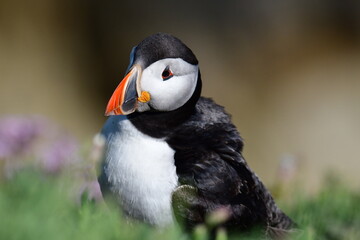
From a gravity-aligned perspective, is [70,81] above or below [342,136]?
above

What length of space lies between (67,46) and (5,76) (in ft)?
2.42

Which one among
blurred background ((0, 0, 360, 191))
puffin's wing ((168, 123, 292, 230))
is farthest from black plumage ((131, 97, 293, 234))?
blurred background ((0, 0, 360, 191))

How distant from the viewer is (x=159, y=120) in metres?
3.62

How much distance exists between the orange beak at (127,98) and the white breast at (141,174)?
4.2 inches

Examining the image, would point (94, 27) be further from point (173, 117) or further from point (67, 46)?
point (173, 117)

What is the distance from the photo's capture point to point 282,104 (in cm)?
759

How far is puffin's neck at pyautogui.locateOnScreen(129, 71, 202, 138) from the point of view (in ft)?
11.8

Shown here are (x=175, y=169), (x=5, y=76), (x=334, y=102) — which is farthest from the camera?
(x=5, y=76)

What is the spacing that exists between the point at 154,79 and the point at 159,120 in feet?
0.72

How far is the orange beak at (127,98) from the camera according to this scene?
350 cm

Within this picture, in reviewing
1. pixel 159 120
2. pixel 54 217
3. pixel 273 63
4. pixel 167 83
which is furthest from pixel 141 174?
pixel 273 63

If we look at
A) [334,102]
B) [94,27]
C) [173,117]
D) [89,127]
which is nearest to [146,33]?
[94,27]

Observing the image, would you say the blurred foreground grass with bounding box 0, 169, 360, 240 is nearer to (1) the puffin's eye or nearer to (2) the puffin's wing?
(2) the puffin's wing

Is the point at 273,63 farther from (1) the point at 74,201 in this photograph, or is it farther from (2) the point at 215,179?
(1) the point at 74,201
